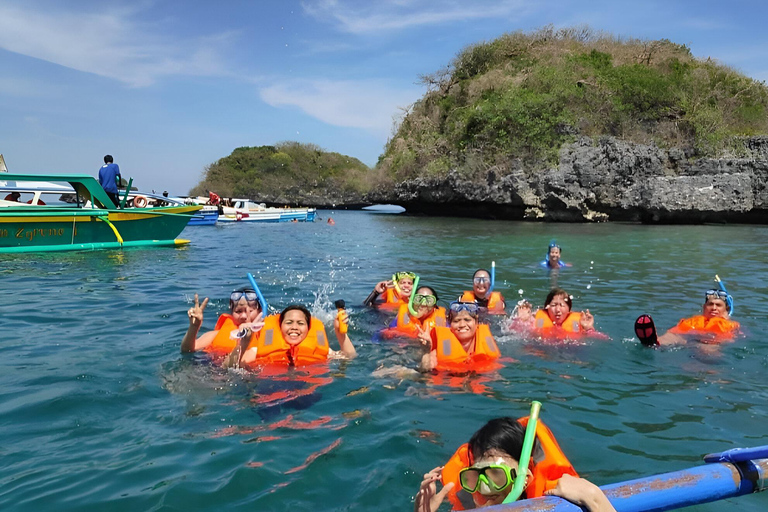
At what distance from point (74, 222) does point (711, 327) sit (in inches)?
598

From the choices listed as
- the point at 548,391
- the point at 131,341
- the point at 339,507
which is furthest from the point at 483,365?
the point at 131,341

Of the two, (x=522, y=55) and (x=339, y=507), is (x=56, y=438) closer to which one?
(x=339, y=507)

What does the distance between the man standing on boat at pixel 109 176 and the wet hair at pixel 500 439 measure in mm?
16032

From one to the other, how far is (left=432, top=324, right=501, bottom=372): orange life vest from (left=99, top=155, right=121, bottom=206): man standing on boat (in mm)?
13613

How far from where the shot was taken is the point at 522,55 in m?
38.6

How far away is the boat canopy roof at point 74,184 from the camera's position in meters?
13.8

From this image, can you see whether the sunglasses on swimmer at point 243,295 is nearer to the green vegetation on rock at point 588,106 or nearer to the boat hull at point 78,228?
the boat hull at point 78,228

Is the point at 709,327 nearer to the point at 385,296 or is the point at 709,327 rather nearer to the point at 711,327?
the point at 711,327

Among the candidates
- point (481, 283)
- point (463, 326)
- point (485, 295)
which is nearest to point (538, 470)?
point (463, 326)

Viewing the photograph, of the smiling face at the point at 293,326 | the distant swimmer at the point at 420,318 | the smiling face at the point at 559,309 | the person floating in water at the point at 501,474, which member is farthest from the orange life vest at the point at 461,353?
the person floating in water at the point at 501,474

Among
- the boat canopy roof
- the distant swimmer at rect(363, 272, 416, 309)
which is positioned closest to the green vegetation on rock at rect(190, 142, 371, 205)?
the boat canopy roof

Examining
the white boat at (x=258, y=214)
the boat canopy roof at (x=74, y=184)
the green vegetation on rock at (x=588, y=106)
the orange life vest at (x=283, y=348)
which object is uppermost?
the green vegetation on rock at (x=588, y=106)

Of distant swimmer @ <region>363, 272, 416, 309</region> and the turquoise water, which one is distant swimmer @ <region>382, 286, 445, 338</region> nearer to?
the turquoise water

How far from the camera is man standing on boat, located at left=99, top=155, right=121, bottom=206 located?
16.0 m
